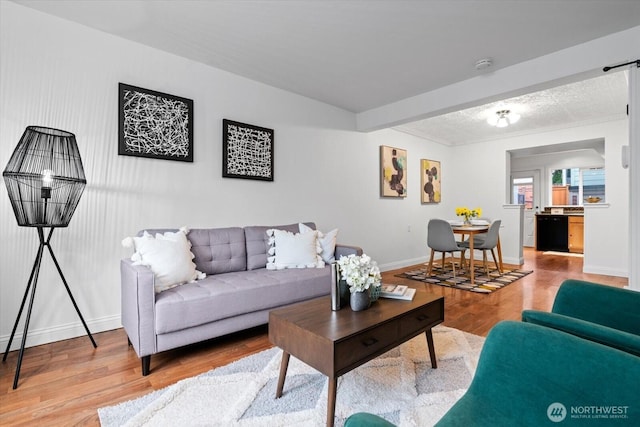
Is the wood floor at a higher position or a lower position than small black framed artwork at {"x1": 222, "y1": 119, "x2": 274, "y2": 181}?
lower

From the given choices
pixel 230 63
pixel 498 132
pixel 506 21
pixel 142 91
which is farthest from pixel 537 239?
pixel 142 91

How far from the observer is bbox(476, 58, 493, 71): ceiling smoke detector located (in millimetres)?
3022

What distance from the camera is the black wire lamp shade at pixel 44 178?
6.59 ft

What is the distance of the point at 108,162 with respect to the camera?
262 cm

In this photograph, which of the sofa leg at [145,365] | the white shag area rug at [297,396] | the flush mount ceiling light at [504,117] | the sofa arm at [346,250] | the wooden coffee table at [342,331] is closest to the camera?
the wooden coffee table at [342,331]

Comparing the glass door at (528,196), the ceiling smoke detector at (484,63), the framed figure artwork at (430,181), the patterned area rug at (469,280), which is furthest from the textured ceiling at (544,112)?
the glass door at (528,196)

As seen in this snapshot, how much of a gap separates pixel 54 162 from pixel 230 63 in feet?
5.86

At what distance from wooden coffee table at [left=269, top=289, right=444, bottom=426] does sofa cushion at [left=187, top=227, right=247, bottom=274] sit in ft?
4.13

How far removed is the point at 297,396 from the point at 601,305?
4.90 feet

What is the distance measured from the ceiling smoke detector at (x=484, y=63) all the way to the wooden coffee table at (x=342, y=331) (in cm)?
243

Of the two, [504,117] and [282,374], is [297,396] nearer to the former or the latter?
[282,374]

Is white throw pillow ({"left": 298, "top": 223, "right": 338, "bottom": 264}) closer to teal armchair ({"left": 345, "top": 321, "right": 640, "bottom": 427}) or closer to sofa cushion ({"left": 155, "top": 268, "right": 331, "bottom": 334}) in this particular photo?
sofa cushion ({"left": 155, "top": 268, "right": 331, "bottom": 334})

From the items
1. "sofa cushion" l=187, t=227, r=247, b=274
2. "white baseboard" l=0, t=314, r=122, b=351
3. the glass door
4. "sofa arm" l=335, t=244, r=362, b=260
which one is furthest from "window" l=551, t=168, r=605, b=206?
"white baseboard" l=0, t=314, r=122, b=351

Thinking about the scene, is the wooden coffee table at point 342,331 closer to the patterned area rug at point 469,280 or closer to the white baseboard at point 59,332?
the white baseboard at point 59,332
